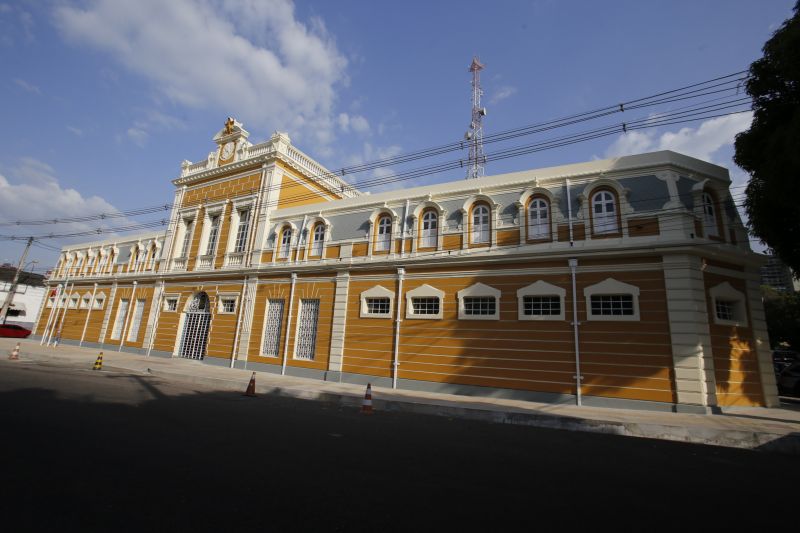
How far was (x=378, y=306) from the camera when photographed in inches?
636

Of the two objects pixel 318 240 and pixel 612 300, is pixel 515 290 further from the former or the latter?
pixel 318 240

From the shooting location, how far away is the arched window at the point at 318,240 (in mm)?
18484

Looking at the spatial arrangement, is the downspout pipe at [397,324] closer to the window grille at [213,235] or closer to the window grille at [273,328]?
the window grille at [273,328]

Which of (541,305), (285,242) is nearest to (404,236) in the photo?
(541,305)

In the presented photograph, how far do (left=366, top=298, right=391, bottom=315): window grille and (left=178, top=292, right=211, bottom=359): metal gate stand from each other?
10.7 m

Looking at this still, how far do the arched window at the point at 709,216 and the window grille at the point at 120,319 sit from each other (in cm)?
3186

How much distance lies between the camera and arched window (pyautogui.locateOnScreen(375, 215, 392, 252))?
657 inches

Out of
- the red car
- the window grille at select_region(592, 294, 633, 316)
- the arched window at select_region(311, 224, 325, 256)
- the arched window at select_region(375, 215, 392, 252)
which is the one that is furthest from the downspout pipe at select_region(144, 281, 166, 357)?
the window grille at select_region(592, 294, 633, 316)

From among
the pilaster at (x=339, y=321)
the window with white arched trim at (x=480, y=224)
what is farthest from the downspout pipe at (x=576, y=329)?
the pilaster at (x=339, y=321)

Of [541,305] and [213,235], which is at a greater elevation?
[213,235]

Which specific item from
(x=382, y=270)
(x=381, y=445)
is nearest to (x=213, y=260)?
(x=382, y=270)

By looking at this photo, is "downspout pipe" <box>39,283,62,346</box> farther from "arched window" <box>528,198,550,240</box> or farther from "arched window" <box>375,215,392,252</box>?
"arched window" <box>528,198,550,240</box>

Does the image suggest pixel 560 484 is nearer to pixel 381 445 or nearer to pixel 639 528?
pixel 639 528

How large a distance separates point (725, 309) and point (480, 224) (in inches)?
339
